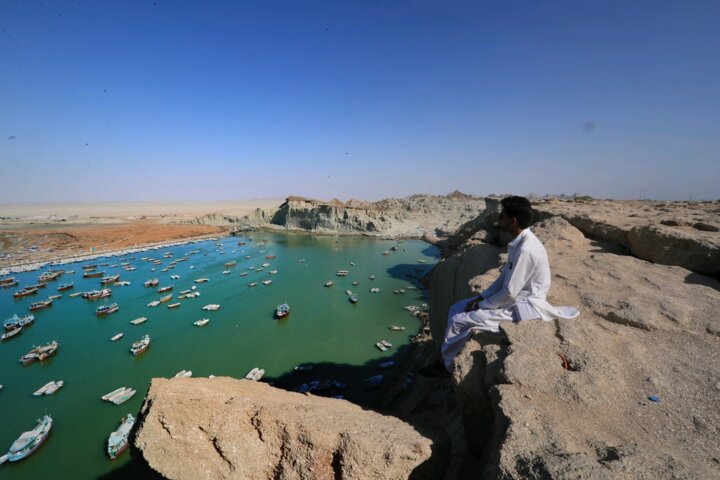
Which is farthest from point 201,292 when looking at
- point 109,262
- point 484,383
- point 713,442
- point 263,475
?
point 713,442

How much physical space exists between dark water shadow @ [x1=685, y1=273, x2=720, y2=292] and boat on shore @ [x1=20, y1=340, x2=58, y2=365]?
27504 millimetres

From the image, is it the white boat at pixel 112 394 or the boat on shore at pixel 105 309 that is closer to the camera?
the white boat at pixel 112 394

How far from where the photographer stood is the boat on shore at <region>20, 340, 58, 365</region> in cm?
1675

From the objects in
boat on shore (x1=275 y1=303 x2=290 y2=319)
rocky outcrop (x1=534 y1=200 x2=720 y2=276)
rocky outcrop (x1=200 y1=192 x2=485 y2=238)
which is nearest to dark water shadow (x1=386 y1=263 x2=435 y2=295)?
boat on shore (x1=275 y1=303 x2=290 y2=319)

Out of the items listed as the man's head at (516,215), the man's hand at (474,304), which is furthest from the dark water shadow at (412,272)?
the man's head at (516,215)

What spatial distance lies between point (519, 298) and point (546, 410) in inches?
72.3

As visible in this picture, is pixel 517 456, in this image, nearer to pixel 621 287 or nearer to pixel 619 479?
pixel 619 479

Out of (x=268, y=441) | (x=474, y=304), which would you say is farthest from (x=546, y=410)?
(x=268, y=441)

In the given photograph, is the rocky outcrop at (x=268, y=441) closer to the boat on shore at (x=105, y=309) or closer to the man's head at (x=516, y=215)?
the man's head at (x=516, y=215)

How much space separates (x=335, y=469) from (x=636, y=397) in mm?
3490

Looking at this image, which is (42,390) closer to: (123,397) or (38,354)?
(38,354)

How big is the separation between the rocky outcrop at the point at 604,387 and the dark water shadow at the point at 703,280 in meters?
0.02

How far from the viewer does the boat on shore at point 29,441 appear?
10680 mm

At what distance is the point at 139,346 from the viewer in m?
17.4
